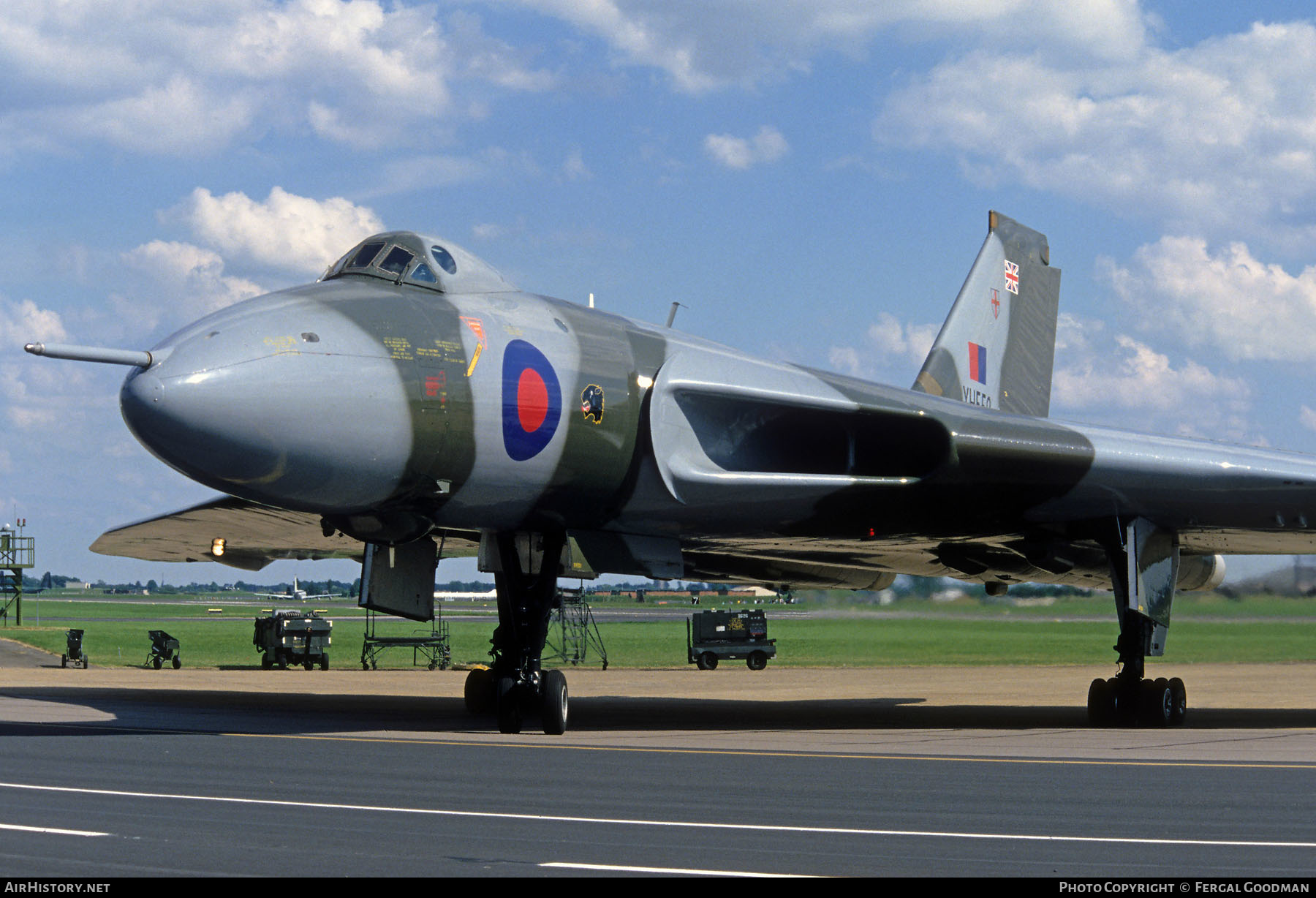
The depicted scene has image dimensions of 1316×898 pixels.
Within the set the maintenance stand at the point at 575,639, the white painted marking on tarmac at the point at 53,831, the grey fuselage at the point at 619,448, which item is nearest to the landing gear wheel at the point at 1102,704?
the grey fuselage at the point at 619,448

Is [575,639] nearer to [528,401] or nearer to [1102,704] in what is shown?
[1102,704]

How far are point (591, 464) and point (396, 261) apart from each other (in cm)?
236

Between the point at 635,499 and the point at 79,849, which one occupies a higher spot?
the point at 635,499

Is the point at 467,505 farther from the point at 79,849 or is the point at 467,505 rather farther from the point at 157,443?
the point at 79,849

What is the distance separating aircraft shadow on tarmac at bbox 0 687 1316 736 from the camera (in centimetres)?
1357

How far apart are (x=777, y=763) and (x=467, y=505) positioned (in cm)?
344

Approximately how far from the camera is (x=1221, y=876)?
5102 millimetres

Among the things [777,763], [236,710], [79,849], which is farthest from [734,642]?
[79,849]

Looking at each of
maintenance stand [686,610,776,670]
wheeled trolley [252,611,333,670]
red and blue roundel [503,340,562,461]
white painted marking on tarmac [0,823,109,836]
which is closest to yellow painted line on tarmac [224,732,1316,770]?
red and blue roundel [503,340,562,461]

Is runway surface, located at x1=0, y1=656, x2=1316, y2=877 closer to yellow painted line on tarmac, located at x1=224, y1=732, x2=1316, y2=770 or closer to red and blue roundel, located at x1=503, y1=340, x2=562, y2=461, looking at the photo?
yellow painted line on tarmac, located at x1=224, y1=732, x2=1316, y2=770

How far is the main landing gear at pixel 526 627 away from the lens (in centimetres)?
1264

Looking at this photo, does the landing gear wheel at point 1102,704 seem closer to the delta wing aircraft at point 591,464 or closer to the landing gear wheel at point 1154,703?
the delta wing aircraft at point 591,464

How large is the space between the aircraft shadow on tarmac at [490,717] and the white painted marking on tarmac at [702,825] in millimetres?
5038

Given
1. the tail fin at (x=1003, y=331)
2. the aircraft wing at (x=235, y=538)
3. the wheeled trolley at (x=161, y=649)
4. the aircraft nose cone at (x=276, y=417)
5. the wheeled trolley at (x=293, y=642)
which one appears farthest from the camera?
the wheeled trolley at (x=293, y=642)
